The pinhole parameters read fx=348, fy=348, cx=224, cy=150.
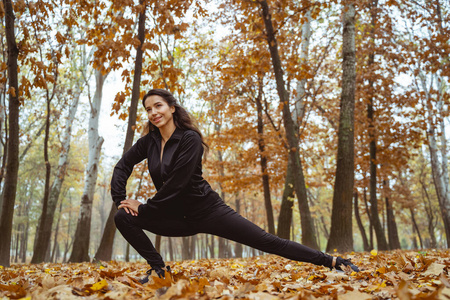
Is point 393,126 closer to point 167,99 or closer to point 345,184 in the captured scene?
point 345,184

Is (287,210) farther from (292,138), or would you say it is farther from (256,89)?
(256,89)

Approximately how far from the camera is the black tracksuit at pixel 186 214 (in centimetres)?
304

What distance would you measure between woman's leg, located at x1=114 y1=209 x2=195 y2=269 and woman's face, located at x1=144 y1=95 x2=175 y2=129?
88 cm

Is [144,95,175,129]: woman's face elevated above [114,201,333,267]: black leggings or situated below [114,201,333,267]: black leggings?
above

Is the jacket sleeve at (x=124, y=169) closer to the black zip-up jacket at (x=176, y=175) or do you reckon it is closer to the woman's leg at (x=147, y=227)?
the black zip-up jacket at (x=176, y=175)

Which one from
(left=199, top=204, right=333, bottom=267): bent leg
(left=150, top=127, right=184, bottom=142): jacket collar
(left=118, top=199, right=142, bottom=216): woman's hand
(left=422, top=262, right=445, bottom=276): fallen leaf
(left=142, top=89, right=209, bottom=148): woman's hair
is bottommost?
(left=422, top=262, right=445, bottom=276): fallen leaf

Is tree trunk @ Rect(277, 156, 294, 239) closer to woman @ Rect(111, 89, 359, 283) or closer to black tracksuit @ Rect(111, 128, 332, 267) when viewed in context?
woman @ Rect(111, 89, 359, 283)

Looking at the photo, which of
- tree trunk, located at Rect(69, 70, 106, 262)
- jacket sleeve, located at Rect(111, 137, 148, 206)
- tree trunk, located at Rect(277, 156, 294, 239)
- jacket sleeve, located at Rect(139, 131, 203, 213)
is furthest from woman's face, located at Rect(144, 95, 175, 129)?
tree trunk, located at Rect(277, 156, 294, 239)

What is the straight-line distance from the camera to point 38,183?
95.3 ft

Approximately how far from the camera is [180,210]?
3.12 meters

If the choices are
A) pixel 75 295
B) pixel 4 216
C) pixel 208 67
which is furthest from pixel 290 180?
pixel 75 295

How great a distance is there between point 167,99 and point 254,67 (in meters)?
5.44

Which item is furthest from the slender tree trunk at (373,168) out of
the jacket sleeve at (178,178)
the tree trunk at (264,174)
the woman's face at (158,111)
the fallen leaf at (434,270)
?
the jacket sleeve at (178,178)

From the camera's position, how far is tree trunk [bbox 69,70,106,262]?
9477mm
